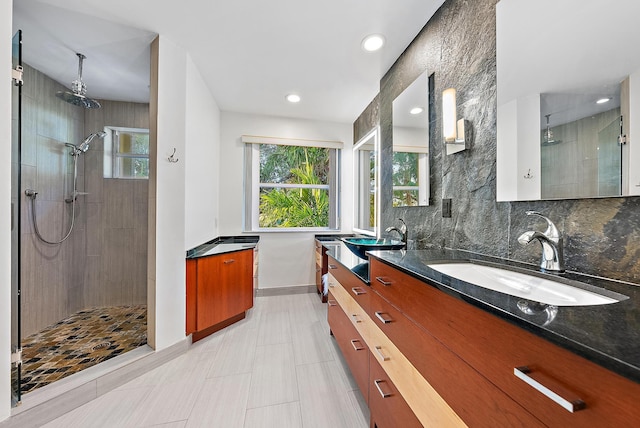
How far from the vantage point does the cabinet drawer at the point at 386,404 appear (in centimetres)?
96

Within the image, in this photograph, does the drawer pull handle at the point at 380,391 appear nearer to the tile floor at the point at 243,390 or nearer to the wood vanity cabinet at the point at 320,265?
the tile floor at the point at 243,390

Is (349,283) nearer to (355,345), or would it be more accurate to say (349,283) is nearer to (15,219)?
(355,345)

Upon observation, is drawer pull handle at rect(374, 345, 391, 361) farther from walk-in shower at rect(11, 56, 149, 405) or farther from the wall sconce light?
walk-in shower at rect(11, 56, 149, 405)

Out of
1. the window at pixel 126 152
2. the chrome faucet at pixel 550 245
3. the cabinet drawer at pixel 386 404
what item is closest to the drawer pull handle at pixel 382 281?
the cabinet drawer at pixel 386 404

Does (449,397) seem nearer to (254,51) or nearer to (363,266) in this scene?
(363,266)

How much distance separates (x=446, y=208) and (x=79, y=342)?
307 centimetres

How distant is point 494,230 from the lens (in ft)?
4.14

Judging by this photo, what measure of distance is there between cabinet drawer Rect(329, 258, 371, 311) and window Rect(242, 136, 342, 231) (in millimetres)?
1656

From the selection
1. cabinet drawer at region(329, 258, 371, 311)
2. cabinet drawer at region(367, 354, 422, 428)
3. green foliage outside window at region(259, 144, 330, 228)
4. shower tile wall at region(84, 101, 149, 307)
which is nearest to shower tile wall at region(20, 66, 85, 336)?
shower tile wall at region(84, 101, 149, 307)

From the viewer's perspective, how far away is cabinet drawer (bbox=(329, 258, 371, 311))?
1.41 m

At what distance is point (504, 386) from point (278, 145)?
11.5 feet

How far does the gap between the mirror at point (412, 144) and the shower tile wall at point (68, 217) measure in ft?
9.29

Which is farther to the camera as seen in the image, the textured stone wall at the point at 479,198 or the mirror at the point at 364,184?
the mirror at the point at 364,184

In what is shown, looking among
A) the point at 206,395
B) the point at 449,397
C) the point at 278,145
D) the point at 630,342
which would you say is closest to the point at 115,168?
the point at 278,145
